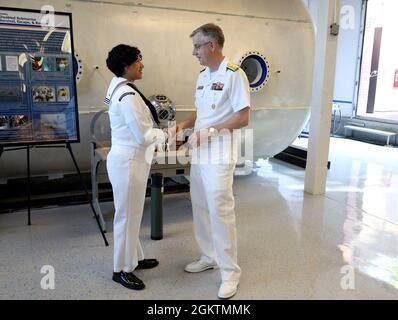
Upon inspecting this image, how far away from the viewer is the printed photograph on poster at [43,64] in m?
3.24

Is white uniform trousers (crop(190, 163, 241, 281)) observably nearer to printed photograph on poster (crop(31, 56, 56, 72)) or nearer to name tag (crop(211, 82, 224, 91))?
Answer: name tag (crop(211, 82, 224, 91))

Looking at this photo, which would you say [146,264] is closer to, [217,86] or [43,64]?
[217,86]

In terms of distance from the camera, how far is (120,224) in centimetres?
246

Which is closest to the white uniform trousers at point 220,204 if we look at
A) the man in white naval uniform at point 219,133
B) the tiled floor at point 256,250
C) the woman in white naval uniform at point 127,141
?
the man in white naval uniform at point 219,133

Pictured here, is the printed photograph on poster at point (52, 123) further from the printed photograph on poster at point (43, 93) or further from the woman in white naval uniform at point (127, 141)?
the woman in white naval uniform at point (127, 141)

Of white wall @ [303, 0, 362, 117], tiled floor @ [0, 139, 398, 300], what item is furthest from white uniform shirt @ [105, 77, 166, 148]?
white wall @ [303, 0, 362, 117]

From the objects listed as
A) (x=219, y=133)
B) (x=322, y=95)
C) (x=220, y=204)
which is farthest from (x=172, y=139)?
(x=322, y=95)

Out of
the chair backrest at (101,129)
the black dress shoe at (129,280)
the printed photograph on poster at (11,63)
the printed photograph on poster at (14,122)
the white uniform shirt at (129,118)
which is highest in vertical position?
the printed photograph on poster at (11,63)

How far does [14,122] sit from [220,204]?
78.3 inches

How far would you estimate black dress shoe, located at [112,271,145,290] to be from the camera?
2.54m

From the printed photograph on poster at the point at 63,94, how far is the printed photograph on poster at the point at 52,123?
13 centimetres

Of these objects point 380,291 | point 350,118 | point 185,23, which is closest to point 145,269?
point 380,291

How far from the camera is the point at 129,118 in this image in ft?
7.43

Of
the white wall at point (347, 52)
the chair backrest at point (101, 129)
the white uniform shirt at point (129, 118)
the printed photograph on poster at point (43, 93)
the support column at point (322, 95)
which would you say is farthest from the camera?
the white wall at point (347, 52)
